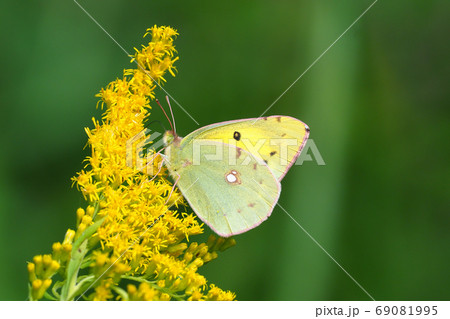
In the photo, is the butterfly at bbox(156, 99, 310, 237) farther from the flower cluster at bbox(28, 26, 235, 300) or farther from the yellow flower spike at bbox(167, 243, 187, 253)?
the yellow flower spike at bbox(167, 243, 187, 253)

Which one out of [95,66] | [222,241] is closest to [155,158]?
[222,241]

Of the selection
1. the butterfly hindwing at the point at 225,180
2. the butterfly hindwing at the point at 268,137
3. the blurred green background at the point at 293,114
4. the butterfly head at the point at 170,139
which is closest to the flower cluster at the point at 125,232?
the butterfly hindwing at the point at 225,180

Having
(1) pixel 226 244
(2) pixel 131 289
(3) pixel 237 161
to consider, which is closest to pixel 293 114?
(3) pixel 237 161

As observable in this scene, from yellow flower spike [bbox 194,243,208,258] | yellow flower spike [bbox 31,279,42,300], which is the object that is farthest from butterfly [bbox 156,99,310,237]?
yellow flower spike [bbox 31,279,42,300]

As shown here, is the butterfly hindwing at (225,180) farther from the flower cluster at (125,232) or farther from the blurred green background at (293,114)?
the blurred green background at (293,114)

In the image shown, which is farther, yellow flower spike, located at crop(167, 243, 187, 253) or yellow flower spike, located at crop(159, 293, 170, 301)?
yellow flower spike, located at crop(167, 243, 187, 253)
